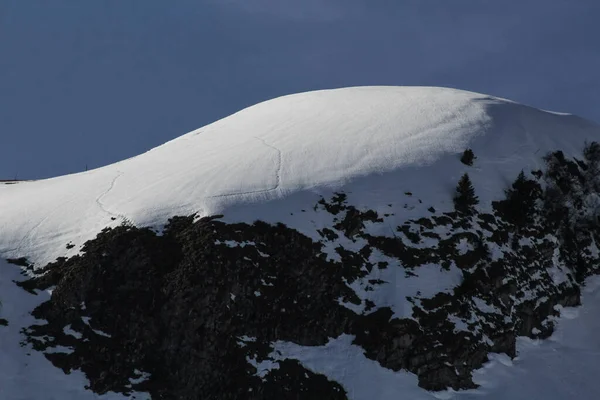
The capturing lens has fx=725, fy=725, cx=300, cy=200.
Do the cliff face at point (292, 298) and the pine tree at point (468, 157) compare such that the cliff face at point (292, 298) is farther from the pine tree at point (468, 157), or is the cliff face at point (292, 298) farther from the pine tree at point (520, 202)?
the pine tree at point (468, 157)

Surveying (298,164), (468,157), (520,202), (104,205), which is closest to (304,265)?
(298,164)

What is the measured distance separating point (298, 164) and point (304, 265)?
8557 mm

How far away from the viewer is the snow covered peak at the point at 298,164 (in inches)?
1172

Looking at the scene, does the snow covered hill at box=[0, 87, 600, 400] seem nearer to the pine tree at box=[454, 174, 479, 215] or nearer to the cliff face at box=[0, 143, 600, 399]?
the cliff face at box=[0, 143, 600, 399]

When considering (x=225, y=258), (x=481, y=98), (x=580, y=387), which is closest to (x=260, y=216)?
(x=225, y=258)

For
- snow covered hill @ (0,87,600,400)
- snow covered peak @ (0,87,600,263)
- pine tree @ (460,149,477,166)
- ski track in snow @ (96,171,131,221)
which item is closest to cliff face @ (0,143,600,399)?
snow covered hill @ (0,87,600,400)

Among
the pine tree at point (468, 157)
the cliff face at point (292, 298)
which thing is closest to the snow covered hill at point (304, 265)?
the cliff face at point (292, 298)

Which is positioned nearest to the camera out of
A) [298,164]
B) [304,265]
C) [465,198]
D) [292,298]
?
[292,298]

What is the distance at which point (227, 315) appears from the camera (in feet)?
80.0

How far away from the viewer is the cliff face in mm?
23094

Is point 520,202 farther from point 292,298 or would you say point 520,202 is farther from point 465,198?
point 292,298

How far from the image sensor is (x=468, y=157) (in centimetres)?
3400

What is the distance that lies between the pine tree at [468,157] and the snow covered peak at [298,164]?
37 centimetres

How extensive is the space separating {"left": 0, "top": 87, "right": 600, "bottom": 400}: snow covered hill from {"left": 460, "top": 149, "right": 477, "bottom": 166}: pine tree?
414 mm
